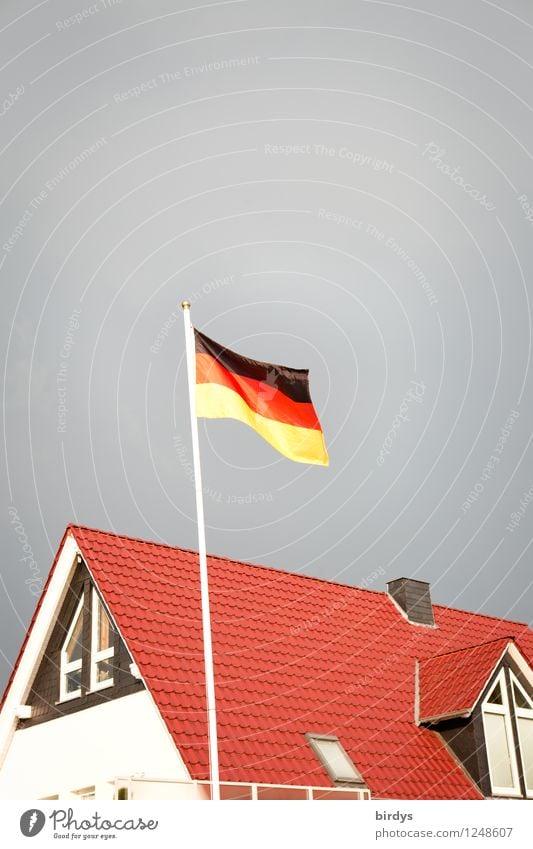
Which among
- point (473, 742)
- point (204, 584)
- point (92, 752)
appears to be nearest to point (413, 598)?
point (473, 742)

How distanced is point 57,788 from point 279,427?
762 cm

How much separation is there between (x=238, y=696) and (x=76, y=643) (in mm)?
3694

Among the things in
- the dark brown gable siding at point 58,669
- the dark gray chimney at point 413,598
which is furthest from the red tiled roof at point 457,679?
the dark brown gable siding at point 58,669

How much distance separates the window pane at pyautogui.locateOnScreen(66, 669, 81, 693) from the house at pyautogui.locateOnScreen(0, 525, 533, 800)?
1.5 inches

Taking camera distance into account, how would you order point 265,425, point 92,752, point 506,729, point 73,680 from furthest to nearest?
point 506,729
point 73,680
point 92,752
point 265,425

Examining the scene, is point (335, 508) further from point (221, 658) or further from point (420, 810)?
point (420, 810)

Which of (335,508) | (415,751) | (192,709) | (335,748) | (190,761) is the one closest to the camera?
(190,761)

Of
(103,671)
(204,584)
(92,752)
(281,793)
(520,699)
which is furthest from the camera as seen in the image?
(520,699)

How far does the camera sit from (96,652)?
1703cm

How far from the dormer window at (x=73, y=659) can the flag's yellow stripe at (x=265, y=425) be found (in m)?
6.34

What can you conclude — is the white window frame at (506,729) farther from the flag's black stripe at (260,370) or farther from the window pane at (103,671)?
the flag's black stripe at (260,370)

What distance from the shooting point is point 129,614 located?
640 inches

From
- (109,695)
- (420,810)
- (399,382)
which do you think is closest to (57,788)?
(109,695)

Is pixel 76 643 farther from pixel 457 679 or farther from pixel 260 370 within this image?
pixel 457 679
